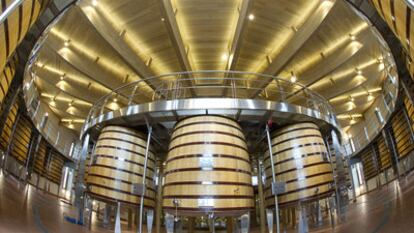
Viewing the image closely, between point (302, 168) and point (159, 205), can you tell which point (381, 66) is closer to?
point (302, 168)

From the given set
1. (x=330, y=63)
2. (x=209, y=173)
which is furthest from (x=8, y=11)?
(x=330, y=63)

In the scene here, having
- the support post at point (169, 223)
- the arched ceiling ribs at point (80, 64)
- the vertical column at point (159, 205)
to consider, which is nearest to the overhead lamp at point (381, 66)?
the vertical column at point (159, 205)

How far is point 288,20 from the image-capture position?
945 centimetres

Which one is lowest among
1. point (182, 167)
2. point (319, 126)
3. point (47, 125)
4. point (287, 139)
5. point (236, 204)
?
point (236, 204)

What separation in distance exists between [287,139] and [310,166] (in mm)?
716

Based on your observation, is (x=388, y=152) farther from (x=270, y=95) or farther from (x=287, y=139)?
(x=287, y=139)

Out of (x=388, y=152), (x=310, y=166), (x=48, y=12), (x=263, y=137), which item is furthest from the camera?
(x=388, y=152)

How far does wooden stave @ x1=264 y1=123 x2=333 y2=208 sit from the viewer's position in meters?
5.18

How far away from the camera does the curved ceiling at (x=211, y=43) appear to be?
8812 mm

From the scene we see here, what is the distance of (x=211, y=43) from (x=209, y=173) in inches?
288

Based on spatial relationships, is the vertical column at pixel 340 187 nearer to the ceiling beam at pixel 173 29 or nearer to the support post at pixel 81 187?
the support post at pixel 81 187

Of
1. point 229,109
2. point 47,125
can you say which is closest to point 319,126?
point 229,109

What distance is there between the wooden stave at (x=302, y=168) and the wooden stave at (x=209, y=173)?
0.91 meters

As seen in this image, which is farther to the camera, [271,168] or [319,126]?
[319,126]
